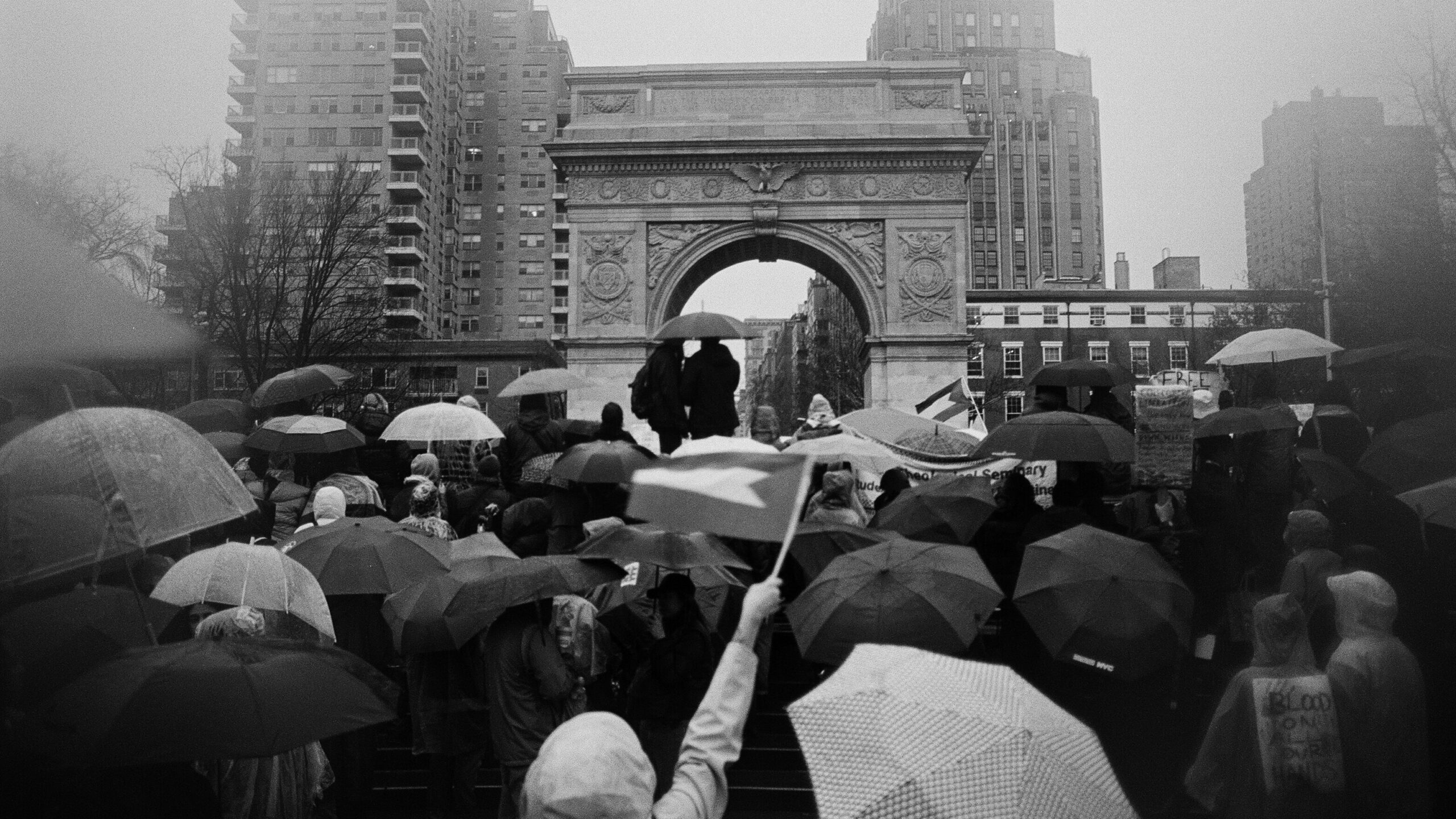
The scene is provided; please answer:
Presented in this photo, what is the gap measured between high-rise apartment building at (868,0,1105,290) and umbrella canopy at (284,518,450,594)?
261ft

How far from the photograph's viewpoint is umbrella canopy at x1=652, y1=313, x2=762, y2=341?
978 centimetres

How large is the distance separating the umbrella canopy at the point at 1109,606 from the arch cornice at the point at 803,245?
21407mm

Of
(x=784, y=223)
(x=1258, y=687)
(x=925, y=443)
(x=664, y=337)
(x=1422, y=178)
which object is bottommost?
(x=1258, y=687)

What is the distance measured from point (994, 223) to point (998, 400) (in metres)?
36.8

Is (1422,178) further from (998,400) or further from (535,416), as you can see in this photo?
(998,400)

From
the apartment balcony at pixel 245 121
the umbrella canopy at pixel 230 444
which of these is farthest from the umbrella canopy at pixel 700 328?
the apartment balcony at pixel 245 121

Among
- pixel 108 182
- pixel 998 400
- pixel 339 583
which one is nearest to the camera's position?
pixel 108 182

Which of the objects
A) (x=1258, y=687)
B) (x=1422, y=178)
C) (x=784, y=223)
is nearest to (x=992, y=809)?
(x=1258, y=687)

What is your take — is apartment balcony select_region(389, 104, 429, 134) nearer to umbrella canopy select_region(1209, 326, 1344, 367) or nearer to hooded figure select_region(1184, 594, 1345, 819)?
umbrella canopy select_region(1209, 326, 1344, 367)

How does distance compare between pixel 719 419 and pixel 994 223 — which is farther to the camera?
pixel 994 223

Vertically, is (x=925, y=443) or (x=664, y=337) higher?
(x=664, y=337)

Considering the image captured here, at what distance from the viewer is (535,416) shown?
1080 centimetres

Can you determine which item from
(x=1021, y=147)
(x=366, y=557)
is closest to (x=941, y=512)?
(x=366, y=557)

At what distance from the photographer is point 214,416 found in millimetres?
10141
